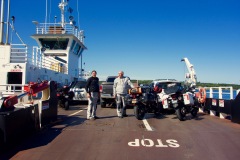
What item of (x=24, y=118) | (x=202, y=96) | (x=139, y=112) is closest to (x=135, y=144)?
(x=24, y=118)

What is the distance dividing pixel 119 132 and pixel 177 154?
7.10 feet

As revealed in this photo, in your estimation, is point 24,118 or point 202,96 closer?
point 24,118

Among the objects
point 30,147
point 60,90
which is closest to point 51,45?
point 60,90

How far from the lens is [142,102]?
9.48 metres

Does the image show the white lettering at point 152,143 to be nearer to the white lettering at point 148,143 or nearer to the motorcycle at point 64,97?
the white lettering at point 148,143

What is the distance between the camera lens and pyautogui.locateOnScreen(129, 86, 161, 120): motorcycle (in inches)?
369

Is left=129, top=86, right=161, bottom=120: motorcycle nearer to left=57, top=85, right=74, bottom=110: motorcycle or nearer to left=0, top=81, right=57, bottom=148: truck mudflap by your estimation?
left=0, top=81, right=57, bottom=148: truck mudflap

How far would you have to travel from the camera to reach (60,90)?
1293 centimetres

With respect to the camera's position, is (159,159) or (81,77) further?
(81,77)

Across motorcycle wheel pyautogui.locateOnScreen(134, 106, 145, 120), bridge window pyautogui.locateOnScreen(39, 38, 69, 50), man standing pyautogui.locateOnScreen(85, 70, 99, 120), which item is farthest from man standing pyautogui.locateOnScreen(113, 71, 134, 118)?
bridge window pyautogui.locateOnScreen(39, 38, 69, 50)

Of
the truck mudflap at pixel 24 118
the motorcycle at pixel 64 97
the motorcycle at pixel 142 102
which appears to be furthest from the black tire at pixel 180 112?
the motorcycle at pixel 64 97

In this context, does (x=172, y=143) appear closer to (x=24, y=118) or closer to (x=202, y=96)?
(x=24, y=118)

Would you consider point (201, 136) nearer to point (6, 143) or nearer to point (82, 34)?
point (6, 143)

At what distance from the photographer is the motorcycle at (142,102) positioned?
9.38m
